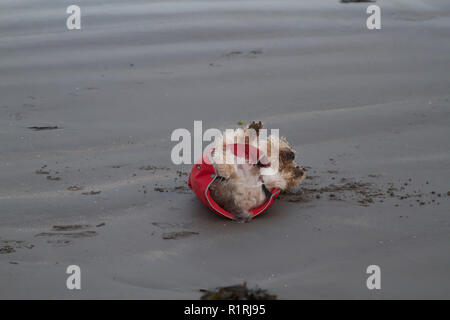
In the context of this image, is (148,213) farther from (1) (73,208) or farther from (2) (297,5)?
(2) (297,5)


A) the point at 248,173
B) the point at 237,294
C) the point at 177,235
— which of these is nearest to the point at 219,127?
the point at 248,173

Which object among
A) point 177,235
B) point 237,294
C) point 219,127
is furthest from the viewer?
point 219,127

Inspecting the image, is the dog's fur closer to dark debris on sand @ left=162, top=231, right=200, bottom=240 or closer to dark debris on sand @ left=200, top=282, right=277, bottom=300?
dark debris on sand @ left=162, top=231, right=200, bottom=240

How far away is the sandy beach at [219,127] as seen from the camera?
156 inches

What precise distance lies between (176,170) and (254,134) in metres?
1.20

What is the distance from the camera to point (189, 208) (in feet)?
15.5

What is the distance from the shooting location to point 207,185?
4.36m

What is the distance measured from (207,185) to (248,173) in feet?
1.06

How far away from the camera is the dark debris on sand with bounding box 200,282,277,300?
3.65m

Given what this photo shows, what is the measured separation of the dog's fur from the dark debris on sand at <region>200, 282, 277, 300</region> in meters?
0.81

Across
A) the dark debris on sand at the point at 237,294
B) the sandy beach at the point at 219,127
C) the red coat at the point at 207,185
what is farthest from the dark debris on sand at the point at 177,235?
the dark debris on sand at the point at 237,294

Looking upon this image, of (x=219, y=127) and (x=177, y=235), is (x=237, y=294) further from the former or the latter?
(x=219, y=127)

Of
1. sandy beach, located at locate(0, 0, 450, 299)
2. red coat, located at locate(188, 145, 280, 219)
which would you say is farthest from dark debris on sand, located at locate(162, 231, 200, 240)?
red coat, located at locate(188, 145, 280, 219)
